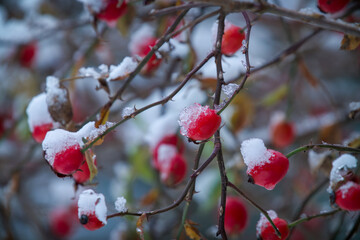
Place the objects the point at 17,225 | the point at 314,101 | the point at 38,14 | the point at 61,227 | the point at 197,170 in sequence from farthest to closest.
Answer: the point at 17,225 → the point at 314,101 → the point at 61,227 → the point at 38,14 → the point at 197,170

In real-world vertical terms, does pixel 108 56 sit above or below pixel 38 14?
below

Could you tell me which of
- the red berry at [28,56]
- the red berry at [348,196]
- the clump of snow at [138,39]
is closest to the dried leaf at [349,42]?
the red berry at [348,196]

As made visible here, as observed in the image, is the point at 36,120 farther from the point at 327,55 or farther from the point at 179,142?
the point at 327,55

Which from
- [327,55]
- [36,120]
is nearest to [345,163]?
[36,120]

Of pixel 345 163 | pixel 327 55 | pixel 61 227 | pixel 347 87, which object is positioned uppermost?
pixel 345 163

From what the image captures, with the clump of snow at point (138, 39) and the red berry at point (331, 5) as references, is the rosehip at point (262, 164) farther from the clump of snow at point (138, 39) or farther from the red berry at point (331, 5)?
the clump of snow at point (138, 39)

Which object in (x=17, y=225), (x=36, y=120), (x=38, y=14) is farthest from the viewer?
(x=17, y=225)

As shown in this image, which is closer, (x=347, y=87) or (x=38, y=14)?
(x=38, y=14)

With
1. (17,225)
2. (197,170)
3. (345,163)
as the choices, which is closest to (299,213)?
(345,163)
